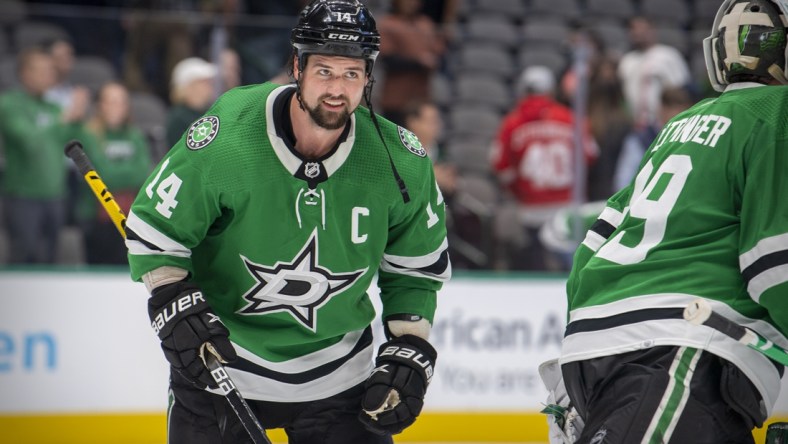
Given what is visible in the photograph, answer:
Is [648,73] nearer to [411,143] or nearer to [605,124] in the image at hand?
[605,124]

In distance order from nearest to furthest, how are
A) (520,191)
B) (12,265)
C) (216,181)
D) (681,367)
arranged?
(681,367) → (216,181) → (12,265) → (520,191)

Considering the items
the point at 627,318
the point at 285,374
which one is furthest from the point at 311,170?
the point at 627,318

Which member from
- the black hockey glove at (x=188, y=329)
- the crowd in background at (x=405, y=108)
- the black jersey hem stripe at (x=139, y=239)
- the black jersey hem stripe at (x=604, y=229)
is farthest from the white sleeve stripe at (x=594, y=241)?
the crowd in background at (x=405, y=108)

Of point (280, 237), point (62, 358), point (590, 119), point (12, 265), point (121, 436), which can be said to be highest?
point (280, 237)

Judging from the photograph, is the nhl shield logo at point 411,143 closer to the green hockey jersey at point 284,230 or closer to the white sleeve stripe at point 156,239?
the green hockey jersey at point 284,230

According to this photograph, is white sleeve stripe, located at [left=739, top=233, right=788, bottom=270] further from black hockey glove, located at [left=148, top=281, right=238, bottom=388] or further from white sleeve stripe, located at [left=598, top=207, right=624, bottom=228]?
black hockey glove, located at [left=148, top=281, right=238, bottom=388]

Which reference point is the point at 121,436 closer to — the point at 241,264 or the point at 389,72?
the point at 389,72

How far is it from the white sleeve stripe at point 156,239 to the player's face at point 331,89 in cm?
40

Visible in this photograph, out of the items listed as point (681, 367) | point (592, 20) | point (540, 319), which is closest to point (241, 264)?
point (681, 367)

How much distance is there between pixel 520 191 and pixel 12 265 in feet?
7.55

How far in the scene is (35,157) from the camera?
4.98 meters

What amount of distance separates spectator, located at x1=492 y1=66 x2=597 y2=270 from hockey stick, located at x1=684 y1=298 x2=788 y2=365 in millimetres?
3208

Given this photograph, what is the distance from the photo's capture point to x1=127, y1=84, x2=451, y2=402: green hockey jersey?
8.17 feet

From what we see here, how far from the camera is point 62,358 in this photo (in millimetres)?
5004
